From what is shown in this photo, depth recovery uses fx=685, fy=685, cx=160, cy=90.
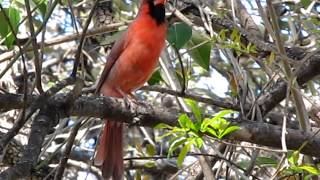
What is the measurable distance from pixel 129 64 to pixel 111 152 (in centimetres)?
48

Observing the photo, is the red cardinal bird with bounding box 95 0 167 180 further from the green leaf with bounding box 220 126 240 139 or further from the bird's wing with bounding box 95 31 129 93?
the green leaf with bounding box 220 126 240 139

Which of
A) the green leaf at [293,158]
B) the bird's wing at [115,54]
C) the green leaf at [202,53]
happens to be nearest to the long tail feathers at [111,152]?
the bird's wing at [115,54]

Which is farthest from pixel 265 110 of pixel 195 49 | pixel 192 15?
pixel 192 15

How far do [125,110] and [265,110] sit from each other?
89 centimetres

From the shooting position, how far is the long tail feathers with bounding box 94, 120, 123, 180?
130 inches

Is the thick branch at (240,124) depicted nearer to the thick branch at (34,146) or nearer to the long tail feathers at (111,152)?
the thick branch at (34,146)

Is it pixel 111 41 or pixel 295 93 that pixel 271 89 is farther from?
pixel 111 41

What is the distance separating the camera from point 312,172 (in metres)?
2.34

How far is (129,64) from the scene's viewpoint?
3.57m

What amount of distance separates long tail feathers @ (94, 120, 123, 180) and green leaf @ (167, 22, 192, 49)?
58 centimetres

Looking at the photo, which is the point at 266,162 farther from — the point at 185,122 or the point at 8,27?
the point at 8,27

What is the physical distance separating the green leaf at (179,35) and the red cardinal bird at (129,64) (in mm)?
538

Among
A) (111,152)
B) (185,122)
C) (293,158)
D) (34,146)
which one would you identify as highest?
(34,146)

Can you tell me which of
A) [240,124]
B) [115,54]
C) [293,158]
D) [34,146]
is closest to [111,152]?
[115,54]
